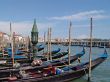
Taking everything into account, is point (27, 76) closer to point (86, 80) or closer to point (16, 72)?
point (16, 72)

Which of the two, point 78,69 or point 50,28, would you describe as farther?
point 50,28

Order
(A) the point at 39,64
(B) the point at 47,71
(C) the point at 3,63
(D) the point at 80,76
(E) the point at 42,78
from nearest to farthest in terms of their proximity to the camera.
Result: (E) the point at 42,78 → (B) the point at 47,71 → (D) the point at 80,76 → (A) the point at 39,64 → (C) the point at 3,63

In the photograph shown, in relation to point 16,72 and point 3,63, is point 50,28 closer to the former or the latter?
point 3,63

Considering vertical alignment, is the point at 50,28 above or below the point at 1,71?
above

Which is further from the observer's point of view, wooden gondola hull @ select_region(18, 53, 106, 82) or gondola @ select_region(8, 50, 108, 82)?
wooden gondola hull @ select_region(18, 53, 106, 82)

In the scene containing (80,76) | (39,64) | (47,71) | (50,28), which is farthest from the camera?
(50,28)

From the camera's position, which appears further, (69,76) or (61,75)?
(69,76)

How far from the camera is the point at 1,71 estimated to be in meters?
16.6

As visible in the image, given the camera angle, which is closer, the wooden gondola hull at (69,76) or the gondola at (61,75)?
the gondola at (61,75)

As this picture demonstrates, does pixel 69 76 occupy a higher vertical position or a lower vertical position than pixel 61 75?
lower

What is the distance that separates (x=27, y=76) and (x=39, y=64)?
374 centimetres

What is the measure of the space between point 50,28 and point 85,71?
7.35 metres

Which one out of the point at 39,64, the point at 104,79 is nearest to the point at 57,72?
the point at 39,64

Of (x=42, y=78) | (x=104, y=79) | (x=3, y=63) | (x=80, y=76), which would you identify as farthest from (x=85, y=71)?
(x=3, y=63)
